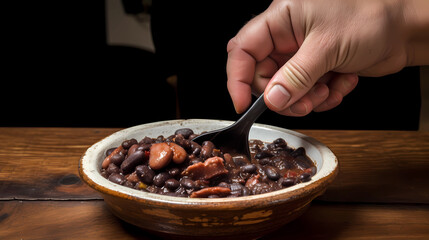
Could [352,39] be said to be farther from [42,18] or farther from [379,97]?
[42,18]

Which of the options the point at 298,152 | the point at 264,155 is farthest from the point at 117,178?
the point at 298,152

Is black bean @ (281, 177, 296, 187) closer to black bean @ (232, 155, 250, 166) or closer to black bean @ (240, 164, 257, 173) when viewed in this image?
black bean @ (240, 164, 257, 173)

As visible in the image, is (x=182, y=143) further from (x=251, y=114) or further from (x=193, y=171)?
(x=251, y=114)

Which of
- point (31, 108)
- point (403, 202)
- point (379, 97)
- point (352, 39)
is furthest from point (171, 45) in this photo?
point (403, 202)

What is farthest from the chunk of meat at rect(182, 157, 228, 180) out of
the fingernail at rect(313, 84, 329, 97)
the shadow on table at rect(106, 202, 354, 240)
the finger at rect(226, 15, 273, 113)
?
the fingernail at rect(313, 84, 329, 97)

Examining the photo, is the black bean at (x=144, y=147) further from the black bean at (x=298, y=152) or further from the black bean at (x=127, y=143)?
the black bean at (x=298, y=152)
